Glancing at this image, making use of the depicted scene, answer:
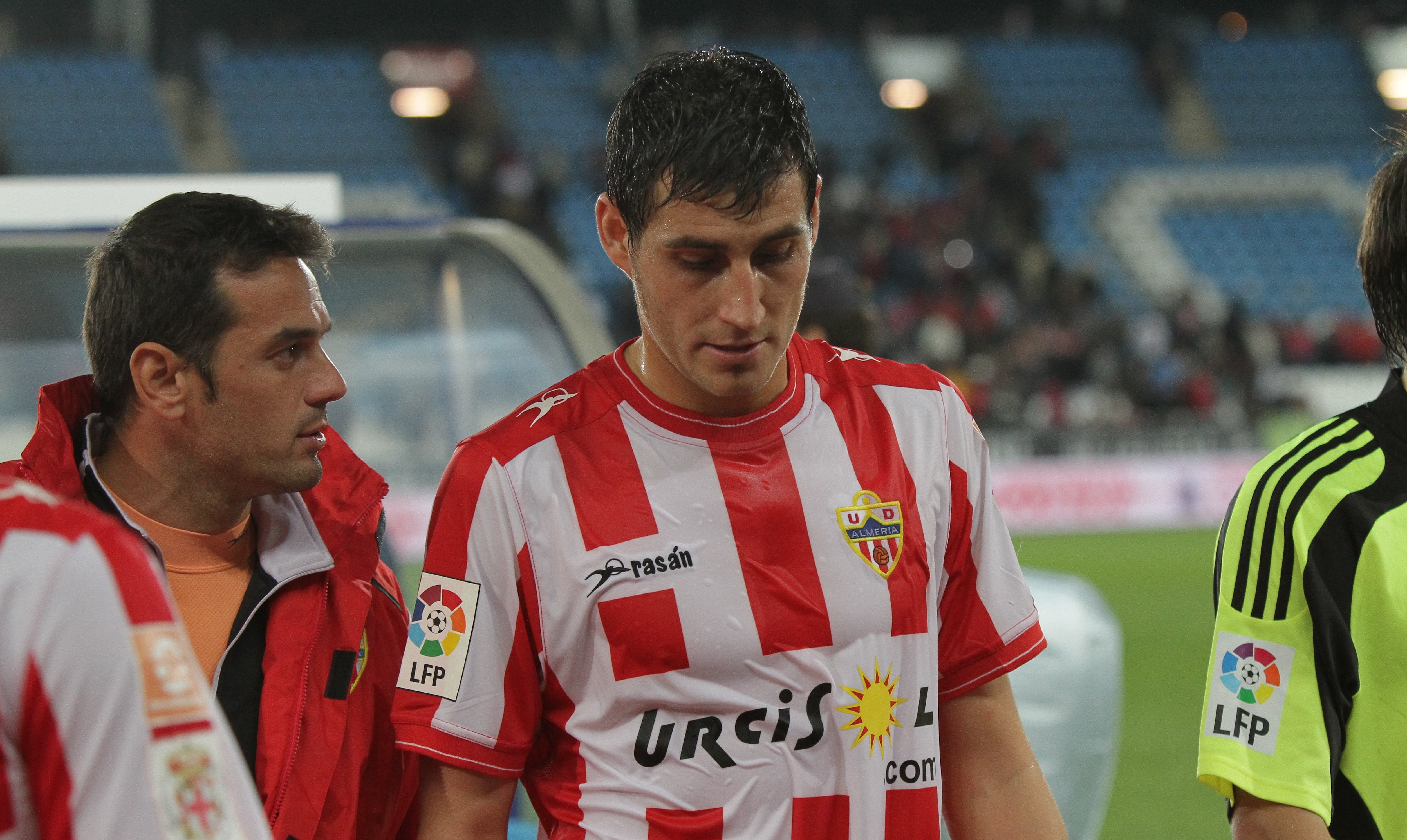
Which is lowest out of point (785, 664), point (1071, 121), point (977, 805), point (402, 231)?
point (977, 805)

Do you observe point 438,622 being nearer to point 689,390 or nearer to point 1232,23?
point 689,390

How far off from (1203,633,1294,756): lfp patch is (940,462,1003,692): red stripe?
0.23 m

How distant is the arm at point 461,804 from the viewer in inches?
59.9

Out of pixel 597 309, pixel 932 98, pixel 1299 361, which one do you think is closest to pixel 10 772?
pixel 597 309

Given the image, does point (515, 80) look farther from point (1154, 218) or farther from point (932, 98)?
point (1154, 218)

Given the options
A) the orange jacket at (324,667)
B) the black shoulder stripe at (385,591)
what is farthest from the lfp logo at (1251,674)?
the black shoulder stripe at (385,591)

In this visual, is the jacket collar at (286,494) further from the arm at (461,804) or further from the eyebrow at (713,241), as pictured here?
the eyebrow at (713,241)

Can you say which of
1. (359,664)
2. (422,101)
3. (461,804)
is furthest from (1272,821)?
(422,101)

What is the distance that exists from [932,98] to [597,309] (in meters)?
8.31

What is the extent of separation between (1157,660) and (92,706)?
7.40 m

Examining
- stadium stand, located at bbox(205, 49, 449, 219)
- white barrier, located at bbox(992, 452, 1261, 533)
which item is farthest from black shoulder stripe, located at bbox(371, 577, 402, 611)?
stadium stand, located at bbox(205, 49, 449, 219)

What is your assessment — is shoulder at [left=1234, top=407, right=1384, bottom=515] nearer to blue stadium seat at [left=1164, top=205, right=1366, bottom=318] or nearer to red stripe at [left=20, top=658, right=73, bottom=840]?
red stripe at [left=20, top=658, right=73, bottom=840]

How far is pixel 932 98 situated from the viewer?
67.6ft

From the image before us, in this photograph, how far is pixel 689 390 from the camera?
5.24 ft
